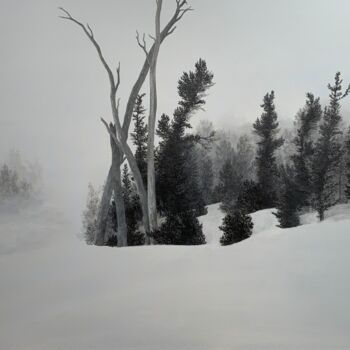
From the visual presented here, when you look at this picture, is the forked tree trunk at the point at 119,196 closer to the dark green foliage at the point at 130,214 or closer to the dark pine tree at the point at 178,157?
the dark green foliage at the point at 130,214

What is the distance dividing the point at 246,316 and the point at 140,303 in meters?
0.47

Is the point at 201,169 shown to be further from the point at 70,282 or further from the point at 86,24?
the point at 70,282

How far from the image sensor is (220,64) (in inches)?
136

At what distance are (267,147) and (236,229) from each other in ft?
11.7

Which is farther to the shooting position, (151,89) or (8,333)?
(151,89)

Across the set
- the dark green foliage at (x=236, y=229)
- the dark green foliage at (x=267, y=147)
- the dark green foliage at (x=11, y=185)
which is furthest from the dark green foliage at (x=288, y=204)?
the dark green foliage at (x=11, y=185)

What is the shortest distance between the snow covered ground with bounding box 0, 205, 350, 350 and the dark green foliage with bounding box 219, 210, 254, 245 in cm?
107

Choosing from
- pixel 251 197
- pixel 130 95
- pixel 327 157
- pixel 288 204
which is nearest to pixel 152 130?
pixel 130 95

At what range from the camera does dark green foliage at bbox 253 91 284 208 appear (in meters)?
4.22

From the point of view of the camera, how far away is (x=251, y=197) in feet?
18.0

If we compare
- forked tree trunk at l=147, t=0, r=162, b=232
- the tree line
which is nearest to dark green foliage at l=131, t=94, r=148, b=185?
the tree line

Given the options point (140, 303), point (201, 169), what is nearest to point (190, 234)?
point (140, 303)

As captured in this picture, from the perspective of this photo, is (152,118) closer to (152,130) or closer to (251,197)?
(152,130)

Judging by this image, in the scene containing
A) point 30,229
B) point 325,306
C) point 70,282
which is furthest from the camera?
point 30,229
